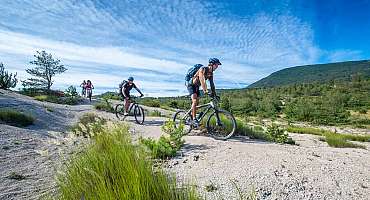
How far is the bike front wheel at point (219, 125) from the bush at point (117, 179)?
179 inches

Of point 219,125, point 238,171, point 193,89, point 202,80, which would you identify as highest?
point 202,80

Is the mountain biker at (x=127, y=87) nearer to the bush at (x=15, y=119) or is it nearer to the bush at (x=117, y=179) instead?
the bush at (x=15, y=119)

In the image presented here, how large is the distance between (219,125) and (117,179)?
571 centimetres

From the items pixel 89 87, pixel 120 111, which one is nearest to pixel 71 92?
pixel 89 87

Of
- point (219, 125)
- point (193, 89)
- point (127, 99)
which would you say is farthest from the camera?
point (127, 99)

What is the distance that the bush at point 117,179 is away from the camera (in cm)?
288

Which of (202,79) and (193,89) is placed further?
(193,89)

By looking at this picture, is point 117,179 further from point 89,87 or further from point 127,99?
point 89,87

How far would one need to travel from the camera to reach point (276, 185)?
15.6 feet

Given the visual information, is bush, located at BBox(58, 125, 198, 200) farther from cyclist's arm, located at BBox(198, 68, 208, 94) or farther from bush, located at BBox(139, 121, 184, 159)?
cyclist's arm, located at BBox(198, 68, 208, 94)

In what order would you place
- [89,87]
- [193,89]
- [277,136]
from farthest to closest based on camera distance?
[89,87]
[277,136]
[193,89]

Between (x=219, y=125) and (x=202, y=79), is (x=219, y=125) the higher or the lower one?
the lower one

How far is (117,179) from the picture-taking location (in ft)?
11.0

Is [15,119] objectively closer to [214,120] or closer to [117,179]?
[214,120]
